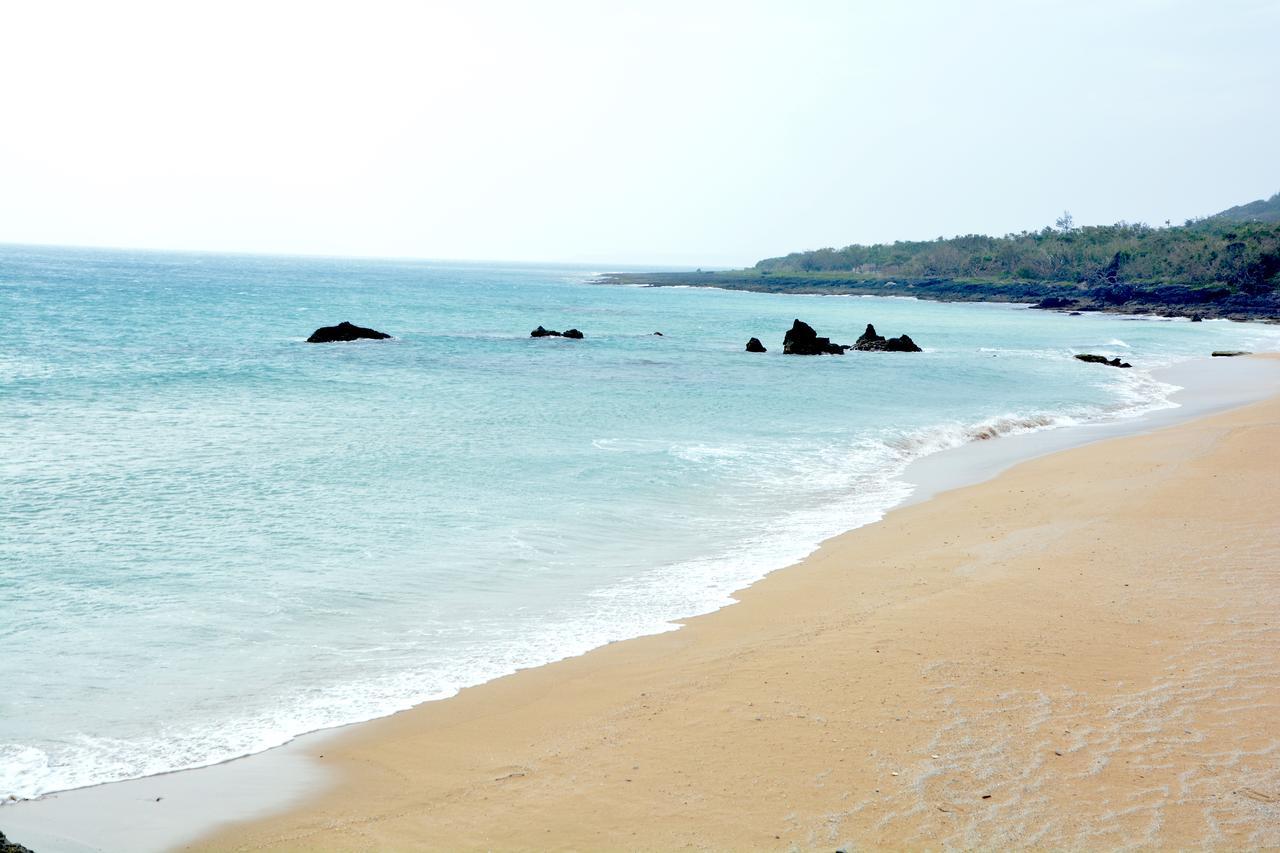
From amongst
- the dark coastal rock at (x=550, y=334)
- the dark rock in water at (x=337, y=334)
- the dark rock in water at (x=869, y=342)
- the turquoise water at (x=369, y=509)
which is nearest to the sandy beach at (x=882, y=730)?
the turquoise water at (x=369, y=509)

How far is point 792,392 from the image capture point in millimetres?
32188

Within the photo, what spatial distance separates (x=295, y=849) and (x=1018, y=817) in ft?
13.8

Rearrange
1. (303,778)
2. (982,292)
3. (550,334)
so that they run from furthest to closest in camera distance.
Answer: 1. (982,292)
2. (550,334)
3. (303,778)

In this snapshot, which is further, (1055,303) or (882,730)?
(1055,303)

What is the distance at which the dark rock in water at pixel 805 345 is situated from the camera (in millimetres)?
47375

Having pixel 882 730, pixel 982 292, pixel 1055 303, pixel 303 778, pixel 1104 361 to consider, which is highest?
pixel 982 292

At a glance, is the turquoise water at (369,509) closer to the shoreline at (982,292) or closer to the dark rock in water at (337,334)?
the dark rock in water at (337,334)

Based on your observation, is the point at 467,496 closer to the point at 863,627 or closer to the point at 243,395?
the point at 863,627

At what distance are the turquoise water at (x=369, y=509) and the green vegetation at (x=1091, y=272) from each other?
70085mm

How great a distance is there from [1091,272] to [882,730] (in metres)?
140

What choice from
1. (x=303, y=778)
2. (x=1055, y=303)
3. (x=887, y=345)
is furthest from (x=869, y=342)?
(x=1055, y=303)

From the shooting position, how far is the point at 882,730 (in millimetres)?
6723

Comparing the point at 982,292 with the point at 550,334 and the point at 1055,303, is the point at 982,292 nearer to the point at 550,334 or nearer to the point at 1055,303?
the point at 1055,303

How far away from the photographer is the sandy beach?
560cm
